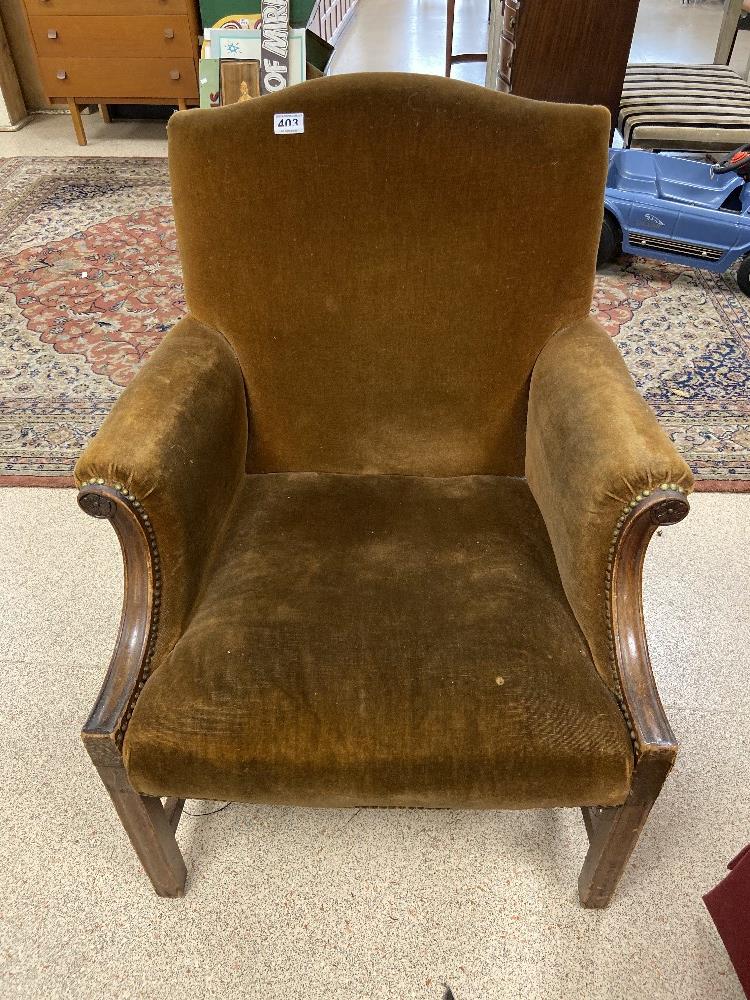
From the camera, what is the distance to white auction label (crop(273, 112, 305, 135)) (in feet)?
3.63

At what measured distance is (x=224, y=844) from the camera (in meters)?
1.21

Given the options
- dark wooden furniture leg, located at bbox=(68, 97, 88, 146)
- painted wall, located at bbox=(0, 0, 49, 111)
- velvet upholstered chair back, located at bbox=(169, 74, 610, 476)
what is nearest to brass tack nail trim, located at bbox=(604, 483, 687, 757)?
velvet upholstered chair back, located at bbox=(169, 74, 610, 476)

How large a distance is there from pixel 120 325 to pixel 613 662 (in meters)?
2.20

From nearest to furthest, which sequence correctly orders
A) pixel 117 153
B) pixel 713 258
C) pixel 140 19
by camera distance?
pixel 713 258 < pixel 140 19 < pixel 117 153

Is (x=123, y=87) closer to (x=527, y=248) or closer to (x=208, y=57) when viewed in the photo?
(x=208, y=57)

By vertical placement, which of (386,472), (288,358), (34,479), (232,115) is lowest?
(34,479)

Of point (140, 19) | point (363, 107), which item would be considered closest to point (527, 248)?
point (363, 107)

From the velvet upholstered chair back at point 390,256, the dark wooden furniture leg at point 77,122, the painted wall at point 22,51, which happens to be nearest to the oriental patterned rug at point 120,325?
the dark wooden furniture leg at point 77,122

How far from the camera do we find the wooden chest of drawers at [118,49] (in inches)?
136

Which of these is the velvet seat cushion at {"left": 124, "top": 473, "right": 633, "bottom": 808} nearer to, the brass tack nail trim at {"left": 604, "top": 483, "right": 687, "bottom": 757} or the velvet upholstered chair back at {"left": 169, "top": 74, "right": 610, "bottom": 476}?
the brass tack nail trim at {"left": 604, "top": 483, "right": 687, "bottom": 757}

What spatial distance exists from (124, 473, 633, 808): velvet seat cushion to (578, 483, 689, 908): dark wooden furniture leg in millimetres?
25

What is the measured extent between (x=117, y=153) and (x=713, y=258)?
3.01 metres

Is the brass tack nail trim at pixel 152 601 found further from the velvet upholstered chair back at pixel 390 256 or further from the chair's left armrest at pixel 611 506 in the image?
the chair's left armrest at pixel 611 506

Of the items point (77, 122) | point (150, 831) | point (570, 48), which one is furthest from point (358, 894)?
point (77, 122)
